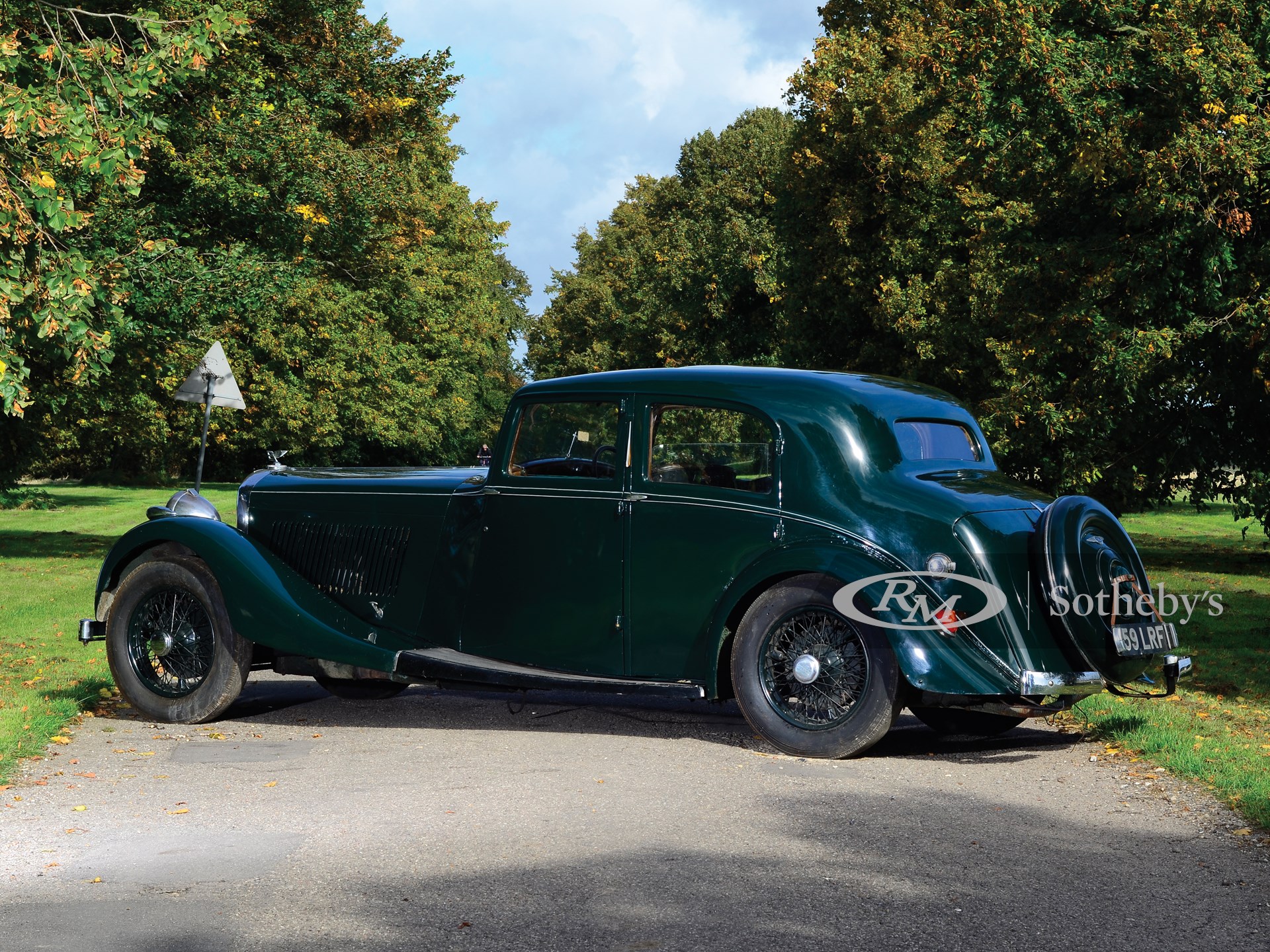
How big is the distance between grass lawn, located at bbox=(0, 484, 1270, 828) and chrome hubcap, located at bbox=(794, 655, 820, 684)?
176 cm

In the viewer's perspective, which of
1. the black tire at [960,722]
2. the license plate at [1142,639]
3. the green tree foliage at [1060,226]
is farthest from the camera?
the green tree foliage at [1060,226]

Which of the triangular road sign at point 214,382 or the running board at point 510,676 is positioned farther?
the triangular road sign at point 214,382

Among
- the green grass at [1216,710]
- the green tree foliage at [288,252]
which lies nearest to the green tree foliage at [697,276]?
the green tree foliage at [288,252]

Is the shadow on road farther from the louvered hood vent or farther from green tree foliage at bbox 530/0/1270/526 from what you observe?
green tree foliage at bbox 530/0/1270/526

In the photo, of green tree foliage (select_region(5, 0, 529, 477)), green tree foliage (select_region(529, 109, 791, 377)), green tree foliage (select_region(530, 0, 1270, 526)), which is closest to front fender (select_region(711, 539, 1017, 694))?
green tree foliage (select_region(530, 0, 1270, 526))

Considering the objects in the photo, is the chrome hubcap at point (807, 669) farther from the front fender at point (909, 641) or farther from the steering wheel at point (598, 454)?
the steering wheel at point (598, 454)

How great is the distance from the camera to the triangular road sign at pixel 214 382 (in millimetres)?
16609

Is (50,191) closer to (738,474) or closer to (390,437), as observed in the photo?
(738,474)

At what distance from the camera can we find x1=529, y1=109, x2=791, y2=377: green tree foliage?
3828 centimetres

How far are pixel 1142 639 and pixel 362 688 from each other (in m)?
4.84

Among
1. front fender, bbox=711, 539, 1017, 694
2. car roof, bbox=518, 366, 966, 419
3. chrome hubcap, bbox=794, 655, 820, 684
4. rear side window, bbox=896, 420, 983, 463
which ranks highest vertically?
car roof, bbox=518, 366, 966, 419

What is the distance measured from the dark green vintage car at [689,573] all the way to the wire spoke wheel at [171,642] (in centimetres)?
2

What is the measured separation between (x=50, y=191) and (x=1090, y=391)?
40.1 feet

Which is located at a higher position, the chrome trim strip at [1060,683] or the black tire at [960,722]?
the chrome trim strip at [1060,683]
